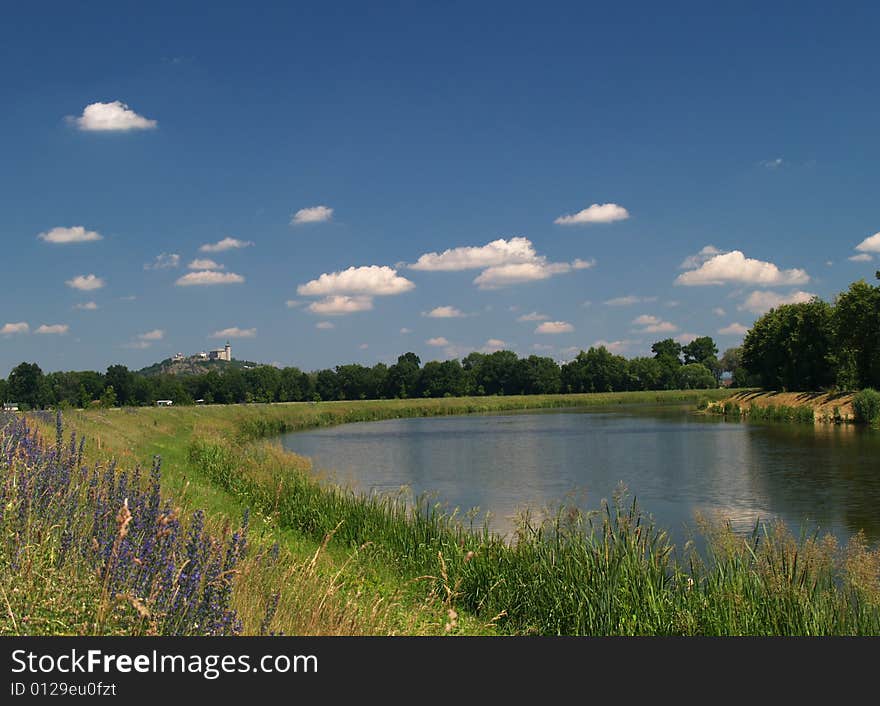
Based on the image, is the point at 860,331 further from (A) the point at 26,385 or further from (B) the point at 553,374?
(B) the point at 553,374

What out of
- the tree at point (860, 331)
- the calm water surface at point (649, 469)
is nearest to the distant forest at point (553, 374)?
the tree at point (860, 331)

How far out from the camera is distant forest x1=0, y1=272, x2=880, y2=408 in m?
49.0

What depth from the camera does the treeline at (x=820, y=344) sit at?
45.2 m

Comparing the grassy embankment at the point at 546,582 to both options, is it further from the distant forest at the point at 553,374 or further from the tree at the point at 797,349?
the tree at the point at 797,349

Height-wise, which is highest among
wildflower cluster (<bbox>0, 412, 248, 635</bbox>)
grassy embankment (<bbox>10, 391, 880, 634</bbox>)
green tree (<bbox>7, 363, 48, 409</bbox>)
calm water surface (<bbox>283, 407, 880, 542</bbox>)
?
green tree (<bbox>7, 363, 48, 409</bbox>)

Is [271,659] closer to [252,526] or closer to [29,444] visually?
[29,444]

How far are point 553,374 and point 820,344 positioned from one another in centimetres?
6773

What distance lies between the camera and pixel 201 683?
3.02m

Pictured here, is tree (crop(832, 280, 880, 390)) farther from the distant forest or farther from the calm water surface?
the calm water surface

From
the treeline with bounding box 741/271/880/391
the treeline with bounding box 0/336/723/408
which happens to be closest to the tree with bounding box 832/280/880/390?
the treeline with bounding box 741/271/880/391

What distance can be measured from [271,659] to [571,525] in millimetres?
5468

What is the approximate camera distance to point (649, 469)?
78.1ft

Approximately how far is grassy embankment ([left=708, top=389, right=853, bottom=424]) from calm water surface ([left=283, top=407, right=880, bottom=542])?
10.5 feet

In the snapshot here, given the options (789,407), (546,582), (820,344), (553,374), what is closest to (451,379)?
(553,374)
